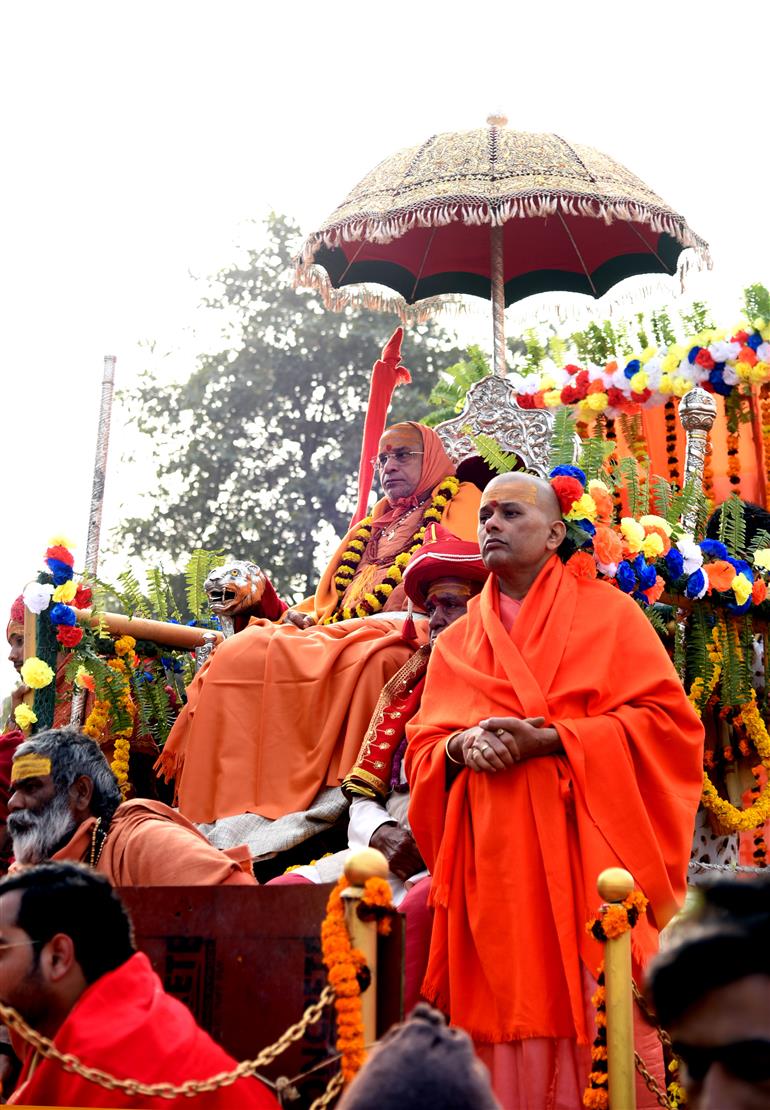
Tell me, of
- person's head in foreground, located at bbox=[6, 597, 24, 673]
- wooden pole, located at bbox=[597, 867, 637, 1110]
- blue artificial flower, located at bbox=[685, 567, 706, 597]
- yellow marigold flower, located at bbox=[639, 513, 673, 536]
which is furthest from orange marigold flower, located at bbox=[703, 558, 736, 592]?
person's head in foreground, located at bbox=[6, 597, 24, 673]

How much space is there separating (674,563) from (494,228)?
10.9ft

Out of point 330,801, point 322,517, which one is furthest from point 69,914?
point 322,517

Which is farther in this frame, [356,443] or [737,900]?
[356,443]

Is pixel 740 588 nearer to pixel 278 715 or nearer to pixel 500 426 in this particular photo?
pixel 500 426

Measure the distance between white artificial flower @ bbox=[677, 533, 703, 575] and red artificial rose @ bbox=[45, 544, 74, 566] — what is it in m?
2.62

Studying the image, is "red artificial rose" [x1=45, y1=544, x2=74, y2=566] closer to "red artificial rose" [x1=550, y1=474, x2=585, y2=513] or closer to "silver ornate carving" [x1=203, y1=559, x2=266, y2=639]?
"silver ornate carving" [x1=203, y1=559, x2=266, y2=639]

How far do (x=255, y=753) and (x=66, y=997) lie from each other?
293cm

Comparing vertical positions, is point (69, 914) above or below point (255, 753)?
below

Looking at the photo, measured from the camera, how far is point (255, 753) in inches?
231

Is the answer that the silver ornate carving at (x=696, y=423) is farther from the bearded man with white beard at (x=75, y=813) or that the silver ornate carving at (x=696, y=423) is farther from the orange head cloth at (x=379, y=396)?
the bearded man with white beard at (x=75, y=813)

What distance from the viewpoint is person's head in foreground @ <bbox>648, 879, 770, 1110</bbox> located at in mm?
1783

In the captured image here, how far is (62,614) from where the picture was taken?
596 cm

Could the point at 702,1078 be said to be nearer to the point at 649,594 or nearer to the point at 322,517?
the point at 649,594

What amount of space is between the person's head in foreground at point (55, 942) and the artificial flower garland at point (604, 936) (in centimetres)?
116
